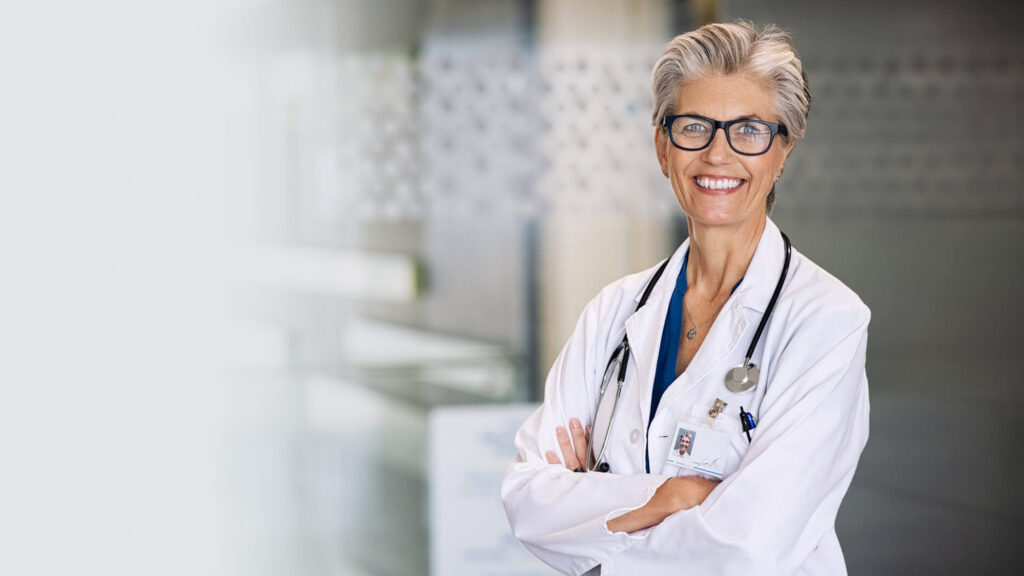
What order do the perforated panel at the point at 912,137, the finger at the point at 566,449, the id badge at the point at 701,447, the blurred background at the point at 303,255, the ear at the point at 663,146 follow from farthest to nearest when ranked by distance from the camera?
the perforated panel at the point at 912,137 → the blurred background at the point at 303,255 → the finger at the point at 566,449 → the ear at the point at 663,146 → the id badge at the point at 701,447

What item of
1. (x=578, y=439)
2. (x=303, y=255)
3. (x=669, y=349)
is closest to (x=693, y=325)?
(x=669, y=349)

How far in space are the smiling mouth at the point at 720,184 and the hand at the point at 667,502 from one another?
1.52 ft

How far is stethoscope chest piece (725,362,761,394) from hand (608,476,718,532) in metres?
0.15

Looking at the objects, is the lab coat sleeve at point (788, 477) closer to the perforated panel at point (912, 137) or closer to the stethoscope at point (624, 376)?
the stethoscope at point (624, 376)

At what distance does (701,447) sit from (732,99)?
555 millimetres

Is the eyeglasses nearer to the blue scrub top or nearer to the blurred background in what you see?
the blue scrub top

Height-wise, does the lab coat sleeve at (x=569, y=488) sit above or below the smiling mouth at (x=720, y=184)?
below

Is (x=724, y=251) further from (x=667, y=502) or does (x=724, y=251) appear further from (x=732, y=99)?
(x=667, y=502)

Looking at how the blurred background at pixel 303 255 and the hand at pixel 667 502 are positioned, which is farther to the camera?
the blurred background at pixel 303 255

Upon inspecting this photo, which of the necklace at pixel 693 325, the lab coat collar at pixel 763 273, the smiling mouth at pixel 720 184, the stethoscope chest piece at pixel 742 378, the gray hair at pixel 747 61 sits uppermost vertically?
the gray hair at pixel 747 61

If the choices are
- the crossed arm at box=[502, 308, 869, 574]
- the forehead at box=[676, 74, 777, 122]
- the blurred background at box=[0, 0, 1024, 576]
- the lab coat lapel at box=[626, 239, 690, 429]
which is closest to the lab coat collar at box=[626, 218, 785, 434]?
the lab coat lapel at box=[626, 239, 690, 429]

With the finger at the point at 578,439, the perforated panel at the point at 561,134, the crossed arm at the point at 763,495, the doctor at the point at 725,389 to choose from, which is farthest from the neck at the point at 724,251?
the perforated panel at the point at 561,134

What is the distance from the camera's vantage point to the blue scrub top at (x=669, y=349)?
1.87 metres

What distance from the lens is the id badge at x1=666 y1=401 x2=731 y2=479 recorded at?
175 centimetres
